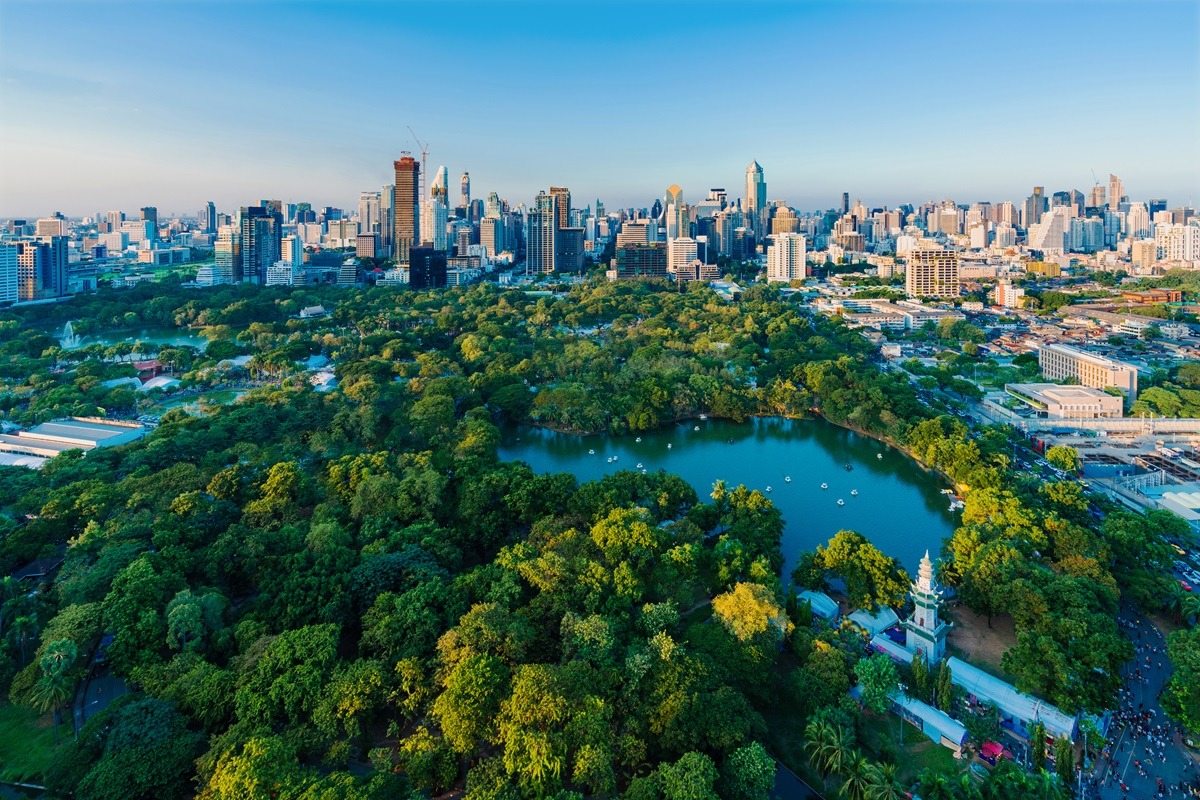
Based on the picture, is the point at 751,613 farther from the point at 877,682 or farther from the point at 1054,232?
the point at 1054,232

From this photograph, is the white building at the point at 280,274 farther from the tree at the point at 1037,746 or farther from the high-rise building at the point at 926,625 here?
the tree at the point at 1037,746

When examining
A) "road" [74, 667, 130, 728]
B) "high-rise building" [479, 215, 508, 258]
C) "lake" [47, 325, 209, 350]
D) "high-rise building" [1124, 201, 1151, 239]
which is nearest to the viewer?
"road" [74, 667, 130, 728]

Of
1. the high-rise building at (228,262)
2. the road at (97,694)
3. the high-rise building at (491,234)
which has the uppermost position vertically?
the high-rise building at (491,234)

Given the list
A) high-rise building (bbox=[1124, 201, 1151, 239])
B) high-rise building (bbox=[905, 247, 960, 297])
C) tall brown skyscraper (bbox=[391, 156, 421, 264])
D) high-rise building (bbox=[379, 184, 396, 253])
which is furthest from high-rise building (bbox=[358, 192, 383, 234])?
high-rise building (bbox=[1124, 201, 1151, 239])

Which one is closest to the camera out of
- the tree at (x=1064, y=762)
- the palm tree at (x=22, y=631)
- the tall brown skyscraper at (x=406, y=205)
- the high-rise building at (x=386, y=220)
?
the tree at (x=1064, y=762)

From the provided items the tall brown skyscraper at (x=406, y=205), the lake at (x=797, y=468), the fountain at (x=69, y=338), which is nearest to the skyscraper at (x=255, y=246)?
the tall brown skyscraper at (x=406, y=205)

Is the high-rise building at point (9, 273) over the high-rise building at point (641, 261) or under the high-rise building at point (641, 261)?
under

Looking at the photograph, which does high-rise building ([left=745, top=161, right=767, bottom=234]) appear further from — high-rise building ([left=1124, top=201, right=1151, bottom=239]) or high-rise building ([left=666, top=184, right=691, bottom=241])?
high-rise building ([left=1124, top=201, right=1151, bottom=239])
